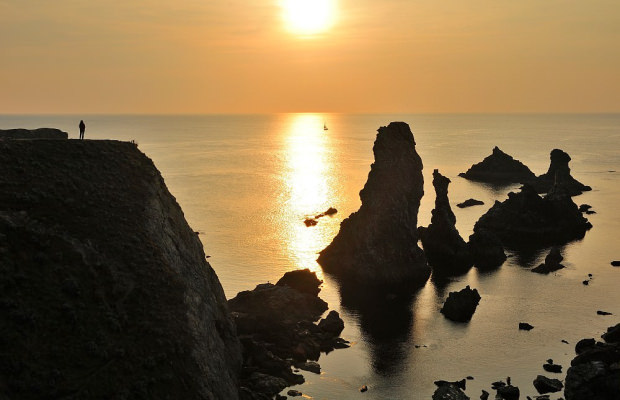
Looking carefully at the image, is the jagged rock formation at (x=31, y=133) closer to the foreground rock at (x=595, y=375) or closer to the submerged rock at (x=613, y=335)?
the foreground rock at (x=595, y=375)

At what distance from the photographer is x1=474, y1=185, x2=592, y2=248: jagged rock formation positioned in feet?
463

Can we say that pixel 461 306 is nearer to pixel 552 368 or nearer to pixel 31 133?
pixel 552 368

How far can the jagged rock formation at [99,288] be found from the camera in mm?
47156

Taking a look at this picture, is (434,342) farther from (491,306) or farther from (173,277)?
(173,277)

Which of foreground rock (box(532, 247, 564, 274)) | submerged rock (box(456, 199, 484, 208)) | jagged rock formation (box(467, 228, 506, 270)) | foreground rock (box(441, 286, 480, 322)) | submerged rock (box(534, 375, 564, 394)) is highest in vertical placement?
submerged rock (box(456, 199, 484, 208))

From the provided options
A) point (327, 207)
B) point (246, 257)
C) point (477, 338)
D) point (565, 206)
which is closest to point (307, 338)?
point (477, 338)

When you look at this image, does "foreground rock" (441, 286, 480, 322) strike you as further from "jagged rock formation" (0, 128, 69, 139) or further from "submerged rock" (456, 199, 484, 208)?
"submerged rock" (456, 199, 484, 208)

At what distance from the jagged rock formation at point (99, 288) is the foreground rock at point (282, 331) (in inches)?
153

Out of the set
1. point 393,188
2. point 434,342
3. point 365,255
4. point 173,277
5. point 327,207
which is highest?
point 327,207

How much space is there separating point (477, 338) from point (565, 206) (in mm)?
80198

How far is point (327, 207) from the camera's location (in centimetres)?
19262

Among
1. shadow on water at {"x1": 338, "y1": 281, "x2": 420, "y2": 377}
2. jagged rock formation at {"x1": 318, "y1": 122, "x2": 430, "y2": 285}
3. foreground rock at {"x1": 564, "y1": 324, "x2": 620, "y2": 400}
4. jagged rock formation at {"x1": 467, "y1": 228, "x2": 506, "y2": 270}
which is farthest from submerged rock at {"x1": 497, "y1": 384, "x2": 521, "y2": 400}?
jagged rock formation at {"x1": 467, "y1": 228, "x2": 506, "y2": 270}

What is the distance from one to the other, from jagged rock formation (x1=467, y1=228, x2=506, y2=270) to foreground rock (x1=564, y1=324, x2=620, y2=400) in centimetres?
4954

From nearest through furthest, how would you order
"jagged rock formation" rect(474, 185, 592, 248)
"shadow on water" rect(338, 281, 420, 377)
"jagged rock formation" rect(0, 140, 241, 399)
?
"jagged rock formation" rect(0, 140, 241, 399)
"shadow on water" rect(338, 281, 420, 377)
"jagged rock formation" rect(474, 185, 592, 248)
